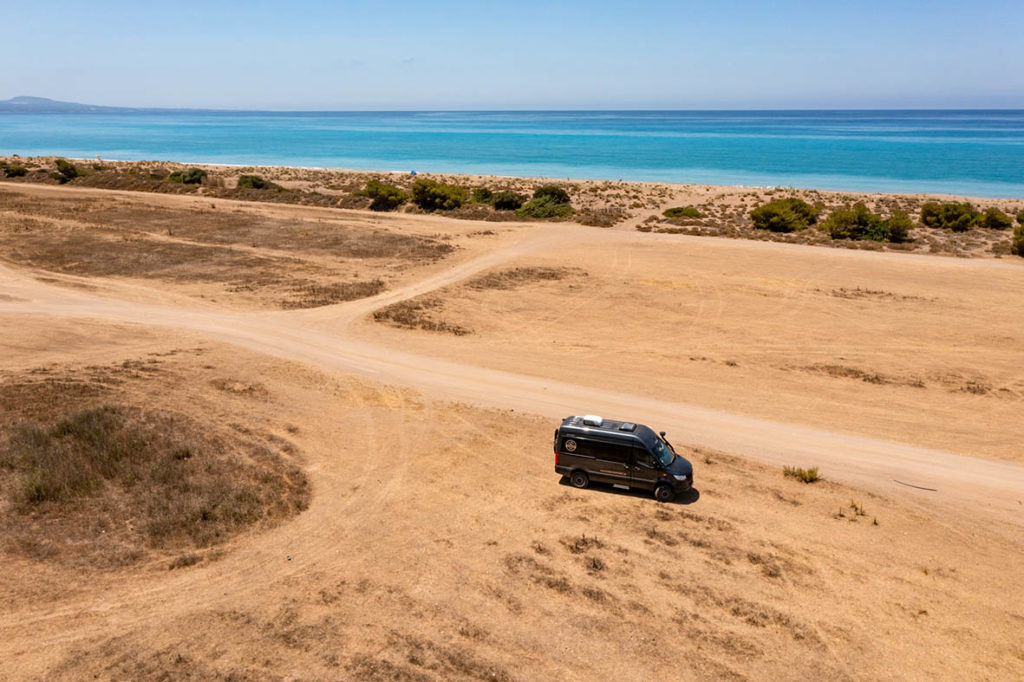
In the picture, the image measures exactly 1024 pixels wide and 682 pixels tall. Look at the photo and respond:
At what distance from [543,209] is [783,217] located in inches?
909

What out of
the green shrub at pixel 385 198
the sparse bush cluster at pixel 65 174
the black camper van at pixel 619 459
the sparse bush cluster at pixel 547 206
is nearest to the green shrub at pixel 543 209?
the sparse bush cluster at pixel 547 206

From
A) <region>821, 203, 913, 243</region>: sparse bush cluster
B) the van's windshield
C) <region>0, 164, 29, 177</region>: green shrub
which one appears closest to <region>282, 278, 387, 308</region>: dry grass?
the van's windshield

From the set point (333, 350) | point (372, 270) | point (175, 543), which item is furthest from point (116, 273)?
point (175, 543)

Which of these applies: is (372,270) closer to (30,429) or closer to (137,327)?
(137,327)

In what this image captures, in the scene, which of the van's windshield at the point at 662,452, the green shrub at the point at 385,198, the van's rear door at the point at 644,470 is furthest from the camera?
the green shrub at the point at 385,198

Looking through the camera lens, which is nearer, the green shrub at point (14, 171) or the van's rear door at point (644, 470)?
the van's rear door at point (644, 470)

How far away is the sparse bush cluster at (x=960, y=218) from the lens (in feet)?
188

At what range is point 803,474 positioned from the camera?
770 inches

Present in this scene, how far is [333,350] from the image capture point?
29891 millimetres

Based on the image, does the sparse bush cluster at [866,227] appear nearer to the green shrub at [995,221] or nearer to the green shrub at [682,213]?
the green shrub at [995,221]

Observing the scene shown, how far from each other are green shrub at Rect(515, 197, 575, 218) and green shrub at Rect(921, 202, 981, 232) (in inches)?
1315

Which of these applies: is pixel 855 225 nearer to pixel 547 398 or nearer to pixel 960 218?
pixel 960 218

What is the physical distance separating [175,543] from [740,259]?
138 ft

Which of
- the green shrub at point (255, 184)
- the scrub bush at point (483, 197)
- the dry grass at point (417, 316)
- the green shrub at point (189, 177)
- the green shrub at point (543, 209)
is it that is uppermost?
the green shrub at point (189, 177)
